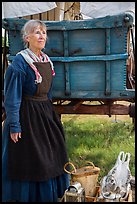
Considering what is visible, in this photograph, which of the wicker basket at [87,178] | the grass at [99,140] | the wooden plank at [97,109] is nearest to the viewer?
the wicker basket at [87,178]

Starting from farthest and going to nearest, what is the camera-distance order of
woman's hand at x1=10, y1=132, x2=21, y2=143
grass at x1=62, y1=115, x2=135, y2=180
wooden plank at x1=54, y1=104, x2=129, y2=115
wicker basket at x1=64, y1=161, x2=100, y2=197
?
grass at x1=62, y1=115, x2=135, y2=180, wooden plank at x1=54, y1=104, x2=129, y2=115, wicker basket at x1=64, y1=161, x2=100, y2=197, woman's hand at x1=10, y1=132, x2=21, y2=143

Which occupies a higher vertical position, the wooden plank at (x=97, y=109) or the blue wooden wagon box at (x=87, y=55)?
the blue wooden wagon box at (x=87, y=55)

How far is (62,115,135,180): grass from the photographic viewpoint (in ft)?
14.4

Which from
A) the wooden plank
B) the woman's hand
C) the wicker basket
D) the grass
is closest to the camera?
the woman's hand

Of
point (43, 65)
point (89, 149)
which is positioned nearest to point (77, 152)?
point (89, 149)

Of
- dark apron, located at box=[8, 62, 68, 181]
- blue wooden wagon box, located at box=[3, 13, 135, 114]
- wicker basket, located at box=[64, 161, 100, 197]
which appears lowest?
wicker basket, located at box=[64, 161, 100, 197]

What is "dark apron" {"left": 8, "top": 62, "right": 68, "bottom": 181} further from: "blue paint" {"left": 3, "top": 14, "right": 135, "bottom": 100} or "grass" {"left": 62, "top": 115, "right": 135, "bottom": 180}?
"grass" {"left": 62, "top": 115, "right": 135, "bottom": 180}

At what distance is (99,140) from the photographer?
205 inches

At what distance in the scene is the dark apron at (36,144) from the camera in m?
2.82

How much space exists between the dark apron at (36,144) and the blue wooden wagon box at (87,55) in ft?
1.40

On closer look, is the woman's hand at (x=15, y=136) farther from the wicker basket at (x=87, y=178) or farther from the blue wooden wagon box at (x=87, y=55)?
the blue wooden wagon box at (x=87, y=55)

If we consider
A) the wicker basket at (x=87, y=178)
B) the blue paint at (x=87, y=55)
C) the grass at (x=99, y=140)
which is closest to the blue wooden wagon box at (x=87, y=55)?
the blue paint at (x=87, y=55)

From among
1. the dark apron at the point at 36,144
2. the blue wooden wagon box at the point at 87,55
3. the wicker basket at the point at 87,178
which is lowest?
the wicker basket at the point at 87,178

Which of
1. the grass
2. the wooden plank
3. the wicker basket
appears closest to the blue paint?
the wooden plank
